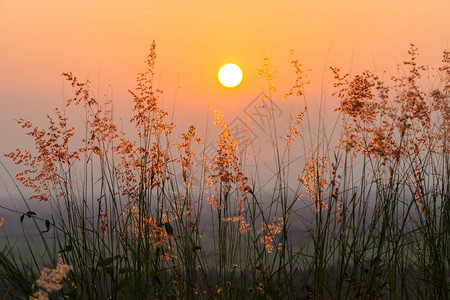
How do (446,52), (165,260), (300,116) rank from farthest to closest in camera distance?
(446,52) < (300,116) < (165,260)

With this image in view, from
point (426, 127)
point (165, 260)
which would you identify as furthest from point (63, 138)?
point (426, 127)

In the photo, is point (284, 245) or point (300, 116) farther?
point (300, 116)

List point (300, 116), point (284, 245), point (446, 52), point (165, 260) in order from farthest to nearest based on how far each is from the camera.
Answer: point (446, 52) < point (300, 116) < point (165, 260) < point (284, 245)

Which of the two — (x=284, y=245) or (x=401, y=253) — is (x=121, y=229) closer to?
(x=284, y=245)

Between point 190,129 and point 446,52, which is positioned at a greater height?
point 446,52

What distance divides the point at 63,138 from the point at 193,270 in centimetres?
139

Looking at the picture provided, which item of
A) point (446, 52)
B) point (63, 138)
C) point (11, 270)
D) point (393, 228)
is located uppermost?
point (446, 52)

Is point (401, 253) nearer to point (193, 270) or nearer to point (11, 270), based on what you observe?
point (193, 270)

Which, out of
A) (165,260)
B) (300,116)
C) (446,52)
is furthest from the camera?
(446,52)

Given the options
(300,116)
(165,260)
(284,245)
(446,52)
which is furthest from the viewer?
(446,52)

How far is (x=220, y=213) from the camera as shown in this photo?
12.8ft

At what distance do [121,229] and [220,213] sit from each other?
730 mm

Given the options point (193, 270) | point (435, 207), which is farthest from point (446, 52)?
point (193, 270)

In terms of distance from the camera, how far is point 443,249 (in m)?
3.70
